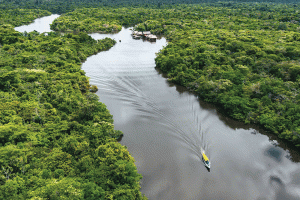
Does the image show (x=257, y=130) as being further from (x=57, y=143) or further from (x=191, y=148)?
(x=57, y=143)

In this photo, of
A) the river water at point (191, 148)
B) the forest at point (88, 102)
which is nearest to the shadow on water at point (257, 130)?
the river water at point (191, 148)

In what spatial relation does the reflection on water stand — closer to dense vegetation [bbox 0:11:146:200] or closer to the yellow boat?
the yellow boat

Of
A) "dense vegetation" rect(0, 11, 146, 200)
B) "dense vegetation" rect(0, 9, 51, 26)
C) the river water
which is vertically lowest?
the river water

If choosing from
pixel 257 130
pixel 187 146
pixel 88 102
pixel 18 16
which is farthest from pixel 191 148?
pixel 18 16

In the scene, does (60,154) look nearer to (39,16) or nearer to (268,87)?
(268,87)

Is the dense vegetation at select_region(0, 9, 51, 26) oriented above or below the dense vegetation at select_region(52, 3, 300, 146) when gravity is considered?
above

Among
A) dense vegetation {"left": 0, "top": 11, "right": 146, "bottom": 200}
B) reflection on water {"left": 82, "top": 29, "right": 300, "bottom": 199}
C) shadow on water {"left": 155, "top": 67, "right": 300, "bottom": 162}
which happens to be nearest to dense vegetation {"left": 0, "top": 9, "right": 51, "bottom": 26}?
dense vegetation {"left": 0, "top": 11, "right": 146, "bottom": 200}
